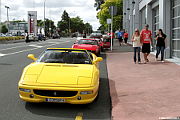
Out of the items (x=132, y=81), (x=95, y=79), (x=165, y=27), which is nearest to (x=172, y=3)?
(x=165, y=27)

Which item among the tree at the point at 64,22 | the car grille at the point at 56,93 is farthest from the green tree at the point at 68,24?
the car grille at the point at 56,93

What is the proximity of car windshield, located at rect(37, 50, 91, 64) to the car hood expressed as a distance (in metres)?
0.36

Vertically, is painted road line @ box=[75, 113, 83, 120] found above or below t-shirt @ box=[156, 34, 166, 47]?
below

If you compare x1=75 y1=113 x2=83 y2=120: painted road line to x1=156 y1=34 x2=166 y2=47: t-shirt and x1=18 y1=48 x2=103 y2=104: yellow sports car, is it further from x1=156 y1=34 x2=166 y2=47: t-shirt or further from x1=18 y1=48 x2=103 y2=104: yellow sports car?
x1=156 y1=34 x2=166 y2=47: t-shirt

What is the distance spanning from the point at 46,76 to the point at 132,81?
12.3ft

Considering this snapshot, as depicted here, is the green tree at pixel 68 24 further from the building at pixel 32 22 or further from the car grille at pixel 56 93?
the car grille at pixel 56 93

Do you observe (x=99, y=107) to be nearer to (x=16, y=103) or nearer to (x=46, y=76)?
(x=46, y=76)

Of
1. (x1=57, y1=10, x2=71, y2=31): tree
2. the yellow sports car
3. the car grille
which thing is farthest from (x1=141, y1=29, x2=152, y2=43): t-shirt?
(x1=57, y1=10, x2=71, y2=31): tree

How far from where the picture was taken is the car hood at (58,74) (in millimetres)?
6027

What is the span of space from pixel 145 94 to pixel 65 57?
2154 mm

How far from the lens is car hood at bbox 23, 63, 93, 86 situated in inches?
237

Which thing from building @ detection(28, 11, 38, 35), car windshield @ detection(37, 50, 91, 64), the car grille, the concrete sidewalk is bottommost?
the concrete sidewalk

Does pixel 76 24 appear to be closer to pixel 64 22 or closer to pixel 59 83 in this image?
pixel 64 22

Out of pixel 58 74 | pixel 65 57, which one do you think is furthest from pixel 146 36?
pixel 58 74
